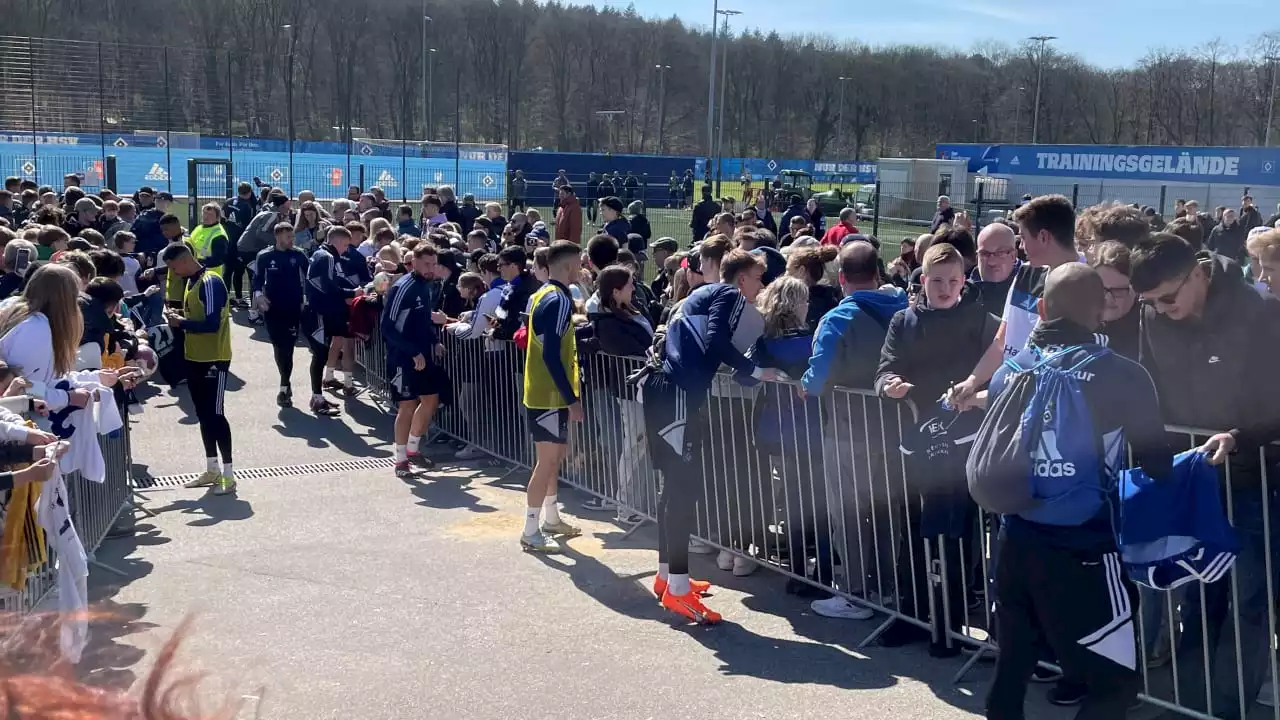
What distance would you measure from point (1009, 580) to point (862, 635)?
1.97 metres

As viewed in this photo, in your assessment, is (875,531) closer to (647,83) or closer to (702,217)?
(702,217)

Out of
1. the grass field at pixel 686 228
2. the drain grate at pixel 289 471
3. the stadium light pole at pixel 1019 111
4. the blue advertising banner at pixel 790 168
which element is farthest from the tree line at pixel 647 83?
the drain grate at pixel 289 471

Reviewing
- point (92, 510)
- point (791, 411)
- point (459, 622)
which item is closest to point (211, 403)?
point (92, 510)

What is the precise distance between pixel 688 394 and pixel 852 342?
0.90 meters

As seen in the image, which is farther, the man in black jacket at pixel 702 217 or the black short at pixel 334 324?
the man in black jacket at pixel 702 217

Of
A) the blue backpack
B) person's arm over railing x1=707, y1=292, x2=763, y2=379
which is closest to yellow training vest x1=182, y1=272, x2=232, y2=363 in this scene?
person's arm over railing x1=707, y1=292, x2=763, y2=379

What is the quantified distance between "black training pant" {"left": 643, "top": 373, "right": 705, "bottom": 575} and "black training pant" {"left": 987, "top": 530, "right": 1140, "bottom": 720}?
7.53 feet

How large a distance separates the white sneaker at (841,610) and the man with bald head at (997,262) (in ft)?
5.74

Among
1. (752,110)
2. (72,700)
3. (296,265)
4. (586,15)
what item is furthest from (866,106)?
(72,700)

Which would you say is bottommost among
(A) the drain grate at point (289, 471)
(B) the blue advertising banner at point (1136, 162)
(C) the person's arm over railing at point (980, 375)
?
(A) the drain grate at point (289, 471)

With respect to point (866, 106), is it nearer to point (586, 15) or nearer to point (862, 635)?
point (586, 15)

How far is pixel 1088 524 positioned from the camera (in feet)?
12.4

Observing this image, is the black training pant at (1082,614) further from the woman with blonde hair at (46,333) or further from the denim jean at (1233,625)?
the woman with blonde hair at (46,333)

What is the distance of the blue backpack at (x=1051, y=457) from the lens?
376cm
